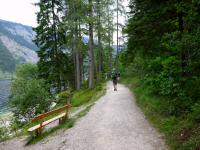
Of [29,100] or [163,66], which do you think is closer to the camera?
[163,66]

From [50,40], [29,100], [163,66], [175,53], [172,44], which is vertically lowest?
[29,100]

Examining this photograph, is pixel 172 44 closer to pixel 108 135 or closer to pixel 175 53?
pixel 175 53

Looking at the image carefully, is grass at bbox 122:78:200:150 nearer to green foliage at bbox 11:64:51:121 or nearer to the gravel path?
the gravel path

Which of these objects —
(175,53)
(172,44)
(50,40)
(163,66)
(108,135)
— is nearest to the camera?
(172,44)

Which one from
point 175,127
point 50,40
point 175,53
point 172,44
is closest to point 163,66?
point 175,53

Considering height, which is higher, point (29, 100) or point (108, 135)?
point (29, 100)

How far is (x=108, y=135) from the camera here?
1141 centimetres

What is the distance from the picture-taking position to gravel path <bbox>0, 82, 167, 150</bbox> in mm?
10228

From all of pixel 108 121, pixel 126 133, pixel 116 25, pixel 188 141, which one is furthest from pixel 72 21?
pixel 188 141

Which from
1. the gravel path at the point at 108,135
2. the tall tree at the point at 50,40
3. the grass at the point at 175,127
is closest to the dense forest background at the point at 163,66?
the grass at the point at 175,127

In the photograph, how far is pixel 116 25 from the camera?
4238cm

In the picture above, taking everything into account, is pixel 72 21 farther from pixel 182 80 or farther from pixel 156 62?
pixel 182 80

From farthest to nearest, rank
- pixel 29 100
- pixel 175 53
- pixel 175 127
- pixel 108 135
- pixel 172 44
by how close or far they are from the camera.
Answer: pixel 29 100
pixel 175 53
pixel 108 135
pixel 172 44
pixel 175 127

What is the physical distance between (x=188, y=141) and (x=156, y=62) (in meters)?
8.12
